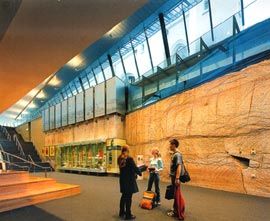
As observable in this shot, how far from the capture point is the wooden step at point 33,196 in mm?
6581

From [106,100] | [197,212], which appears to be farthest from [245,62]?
[106,100]

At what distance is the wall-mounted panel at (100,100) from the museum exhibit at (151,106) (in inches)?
2.8

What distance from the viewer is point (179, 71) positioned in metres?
12.1

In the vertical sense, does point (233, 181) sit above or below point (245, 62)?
below

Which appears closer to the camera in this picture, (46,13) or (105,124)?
(46,13)

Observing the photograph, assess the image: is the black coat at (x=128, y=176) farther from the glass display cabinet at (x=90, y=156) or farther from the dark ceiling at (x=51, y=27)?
the glass display cabinet at (x=90, y=156)

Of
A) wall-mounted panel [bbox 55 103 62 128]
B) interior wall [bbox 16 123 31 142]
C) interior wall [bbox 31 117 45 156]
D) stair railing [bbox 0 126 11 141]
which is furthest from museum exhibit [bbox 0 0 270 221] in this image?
stair railing [bbox 0 126 11 141]

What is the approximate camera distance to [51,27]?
139 inches

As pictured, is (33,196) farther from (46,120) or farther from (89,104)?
(46,120)

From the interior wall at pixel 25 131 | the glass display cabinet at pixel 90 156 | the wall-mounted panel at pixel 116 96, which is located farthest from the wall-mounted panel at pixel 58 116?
the interior wall at pixel 25 131

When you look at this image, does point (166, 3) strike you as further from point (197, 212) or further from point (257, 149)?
point (197, 212)

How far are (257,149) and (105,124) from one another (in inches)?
423

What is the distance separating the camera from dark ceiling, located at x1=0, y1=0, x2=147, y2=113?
309 cm

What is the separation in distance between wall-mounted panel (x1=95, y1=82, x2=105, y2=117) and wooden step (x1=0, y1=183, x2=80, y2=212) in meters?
9.14
